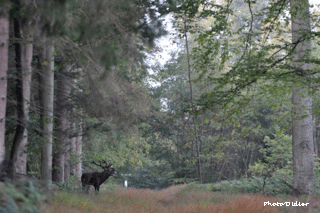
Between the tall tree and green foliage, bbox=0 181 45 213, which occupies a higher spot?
the tall tree

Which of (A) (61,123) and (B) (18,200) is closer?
(B) (18,200)

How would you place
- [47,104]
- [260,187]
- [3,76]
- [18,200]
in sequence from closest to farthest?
1. [18,200]
2. [3,76]
3. [47,104]
4. [260,187]

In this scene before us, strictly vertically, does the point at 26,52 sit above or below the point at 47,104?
above

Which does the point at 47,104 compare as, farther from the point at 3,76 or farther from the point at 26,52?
the point at 3,76

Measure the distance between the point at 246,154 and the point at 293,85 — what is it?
25396 millimetres

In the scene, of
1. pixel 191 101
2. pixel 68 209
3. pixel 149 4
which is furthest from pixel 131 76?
pixel 68 209

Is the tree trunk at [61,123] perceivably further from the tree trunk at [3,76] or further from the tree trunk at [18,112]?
the tree trunk at [3,76]

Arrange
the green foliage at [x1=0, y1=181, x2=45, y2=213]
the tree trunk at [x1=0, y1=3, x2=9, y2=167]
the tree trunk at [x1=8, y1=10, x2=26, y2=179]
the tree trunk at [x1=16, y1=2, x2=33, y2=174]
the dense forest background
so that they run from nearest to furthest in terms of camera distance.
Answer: the green foliage at [x1=0, y1=181, x2=45, y2=213], the tree trunk at [x1=8, y1=10, x2=26, y2=179], the tree trunk at [x1=0, y1=3, x2=9, y2=167], the dense forest background, the tree trunk at [x1=16, y1=2, x2=33, y2=174]

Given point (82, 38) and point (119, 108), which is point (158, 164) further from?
point (82, 38)

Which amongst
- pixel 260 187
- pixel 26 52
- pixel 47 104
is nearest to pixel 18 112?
pixel 26 52

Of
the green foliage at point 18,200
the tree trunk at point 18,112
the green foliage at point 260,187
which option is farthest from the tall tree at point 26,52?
the green foliage at point 260,187

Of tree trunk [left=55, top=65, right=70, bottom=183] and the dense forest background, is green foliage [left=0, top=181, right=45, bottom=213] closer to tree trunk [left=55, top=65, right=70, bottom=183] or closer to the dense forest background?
the dense forest background

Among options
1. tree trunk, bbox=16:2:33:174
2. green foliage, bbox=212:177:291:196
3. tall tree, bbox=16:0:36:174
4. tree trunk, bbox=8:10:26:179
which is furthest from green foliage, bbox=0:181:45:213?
green foliage, bbox=212:177:291:196

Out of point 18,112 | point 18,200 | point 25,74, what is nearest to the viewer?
point 18,200
